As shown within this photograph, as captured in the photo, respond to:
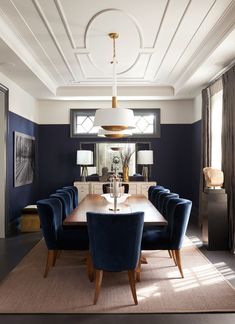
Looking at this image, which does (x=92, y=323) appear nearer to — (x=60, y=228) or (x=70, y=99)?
(x=60, y=228)

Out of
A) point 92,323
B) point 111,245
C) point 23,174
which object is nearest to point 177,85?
point 23,174

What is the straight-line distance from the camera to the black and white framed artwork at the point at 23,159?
6.20 m

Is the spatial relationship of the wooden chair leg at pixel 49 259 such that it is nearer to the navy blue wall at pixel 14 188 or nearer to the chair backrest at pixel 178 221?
the chair backrest at pixel 178 221

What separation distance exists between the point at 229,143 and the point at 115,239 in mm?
2798

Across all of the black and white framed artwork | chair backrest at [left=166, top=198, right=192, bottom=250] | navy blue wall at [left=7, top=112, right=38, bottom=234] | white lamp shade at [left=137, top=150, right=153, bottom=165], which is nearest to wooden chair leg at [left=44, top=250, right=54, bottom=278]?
chair backrest at [left=166, top=198, right=192, bottom=250]

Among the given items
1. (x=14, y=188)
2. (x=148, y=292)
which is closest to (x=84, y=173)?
(x=14, y=188)

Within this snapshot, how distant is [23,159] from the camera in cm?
666

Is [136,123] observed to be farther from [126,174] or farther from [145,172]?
[126,174]

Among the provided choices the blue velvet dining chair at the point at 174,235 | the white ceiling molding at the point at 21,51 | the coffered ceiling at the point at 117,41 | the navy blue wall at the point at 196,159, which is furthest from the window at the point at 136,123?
the blue velvet dining chair at the point at 174,235

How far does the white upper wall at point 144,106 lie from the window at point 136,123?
12 cm

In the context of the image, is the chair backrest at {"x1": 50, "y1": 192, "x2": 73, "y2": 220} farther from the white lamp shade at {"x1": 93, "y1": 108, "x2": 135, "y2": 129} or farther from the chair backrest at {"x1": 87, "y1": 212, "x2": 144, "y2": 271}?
the chair backrest at {"x1": 87, "y1": 212, "x2": 144, "y2": 271}

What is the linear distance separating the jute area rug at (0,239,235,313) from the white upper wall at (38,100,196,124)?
4.31 m

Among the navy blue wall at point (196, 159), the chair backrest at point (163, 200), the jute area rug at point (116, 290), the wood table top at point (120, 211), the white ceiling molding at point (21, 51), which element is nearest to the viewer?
the jute area rug at point (116, 290)

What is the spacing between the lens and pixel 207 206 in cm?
491
